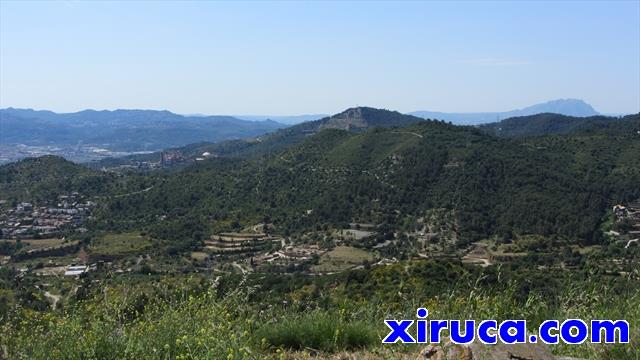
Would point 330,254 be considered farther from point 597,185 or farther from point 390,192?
point 597,185

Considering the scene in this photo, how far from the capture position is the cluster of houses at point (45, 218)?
6133cm

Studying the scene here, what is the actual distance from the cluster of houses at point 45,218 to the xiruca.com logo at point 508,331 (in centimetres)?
6612

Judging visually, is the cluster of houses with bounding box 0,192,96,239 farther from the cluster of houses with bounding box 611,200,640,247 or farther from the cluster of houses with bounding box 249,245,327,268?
the cluster of houses with bounding box 611,200,640,247

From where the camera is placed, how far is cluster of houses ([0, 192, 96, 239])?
201ft

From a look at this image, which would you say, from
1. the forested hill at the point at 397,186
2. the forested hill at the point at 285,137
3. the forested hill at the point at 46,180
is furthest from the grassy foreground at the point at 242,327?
the forested hill at the point at 285,137

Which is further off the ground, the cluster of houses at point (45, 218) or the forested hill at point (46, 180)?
the forested hill at point (46, 180)

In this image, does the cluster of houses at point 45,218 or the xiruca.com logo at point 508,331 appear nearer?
the xiruca.com logo at point 508,331

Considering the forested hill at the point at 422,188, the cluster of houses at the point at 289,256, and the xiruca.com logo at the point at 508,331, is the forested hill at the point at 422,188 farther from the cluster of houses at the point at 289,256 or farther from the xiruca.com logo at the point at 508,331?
the xiruca.com logo at the point at 508,331

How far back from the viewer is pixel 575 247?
4775cm

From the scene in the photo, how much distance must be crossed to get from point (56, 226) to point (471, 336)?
71.3 meters

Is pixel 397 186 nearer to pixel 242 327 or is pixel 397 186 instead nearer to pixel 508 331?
pixel 508 331

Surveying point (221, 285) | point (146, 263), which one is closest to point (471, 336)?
point (221, 285)

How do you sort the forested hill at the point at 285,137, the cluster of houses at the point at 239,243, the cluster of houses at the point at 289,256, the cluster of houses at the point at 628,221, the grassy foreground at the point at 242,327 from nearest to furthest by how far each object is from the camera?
the grassy foreground at the point at 242,327, the cluster of houses at the point at 289,256, the cluster of houses at the point at 628,221, the cluster of houses at the point at 239,243, the forested hill at the point at 285,137

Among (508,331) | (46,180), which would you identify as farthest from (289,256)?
(46,180)
